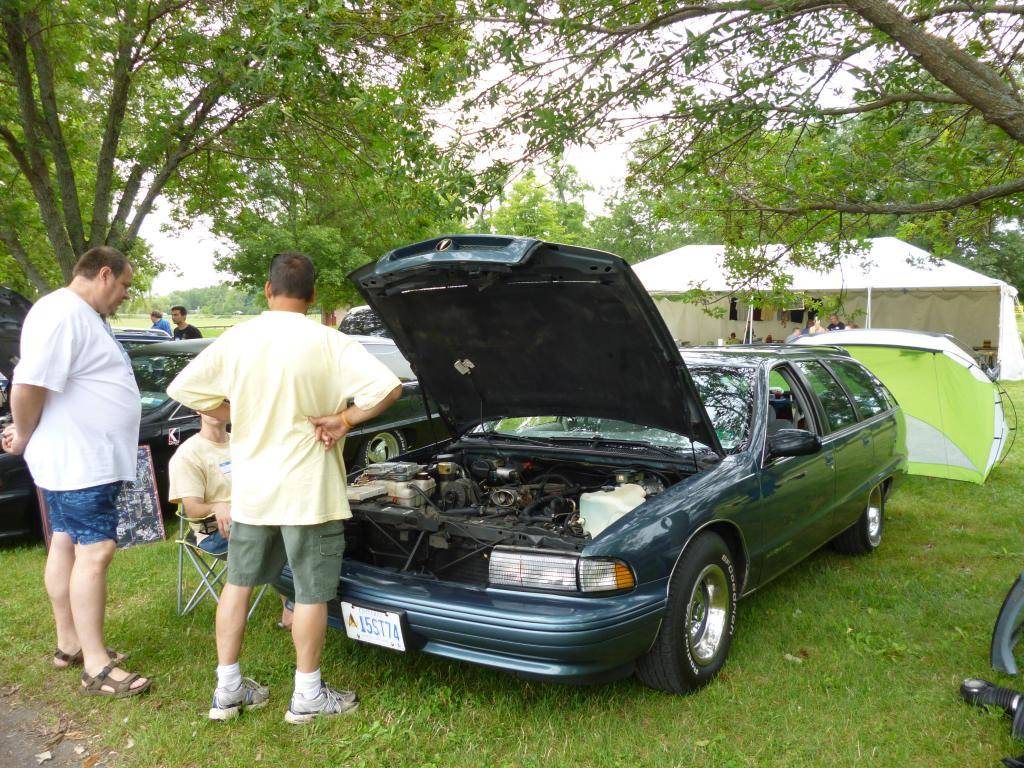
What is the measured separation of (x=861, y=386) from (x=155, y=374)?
227 inches

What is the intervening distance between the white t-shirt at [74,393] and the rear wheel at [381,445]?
356cm

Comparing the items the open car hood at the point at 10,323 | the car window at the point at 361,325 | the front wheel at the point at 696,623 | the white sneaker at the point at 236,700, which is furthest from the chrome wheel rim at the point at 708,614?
the car window at the point at 361,325

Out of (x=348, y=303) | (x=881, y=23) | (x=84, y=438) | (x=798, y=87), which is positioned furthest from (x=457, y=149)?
(x=348, y=303)

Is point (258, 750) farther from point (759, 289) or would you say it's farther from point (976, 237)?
point (976, 237)

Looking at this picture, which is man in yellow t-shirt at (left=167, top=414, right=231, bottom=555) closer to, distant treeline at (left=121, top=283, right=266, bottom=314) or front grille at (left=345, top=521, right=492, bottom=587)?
front grille at (left=345, top=521, right=492, bottom=587)

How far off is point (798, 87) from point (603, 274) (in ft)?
11.6

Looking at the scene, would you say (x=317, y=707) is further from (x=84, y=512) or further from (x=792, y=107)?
(x=792, y=107)

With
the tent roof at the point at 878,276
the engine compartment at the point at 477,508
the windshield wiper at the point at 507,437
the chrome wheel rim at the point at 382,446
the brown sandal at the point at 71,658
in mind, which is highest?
the tent roof at the point at 878,276

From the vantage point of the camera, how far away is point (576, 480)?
3.96 meters

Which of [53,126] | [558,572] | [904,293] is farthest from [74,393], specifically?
[904,293]

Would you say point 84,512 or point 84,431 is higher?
point 84,431

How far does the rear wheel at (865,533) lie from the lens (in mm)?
4984

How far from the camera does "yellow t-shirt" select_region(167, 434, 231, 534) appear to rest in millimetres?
3633

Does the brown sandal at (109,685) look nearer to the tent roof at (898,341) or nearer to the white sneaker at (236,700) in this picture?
the white sneaker at (236,700)
